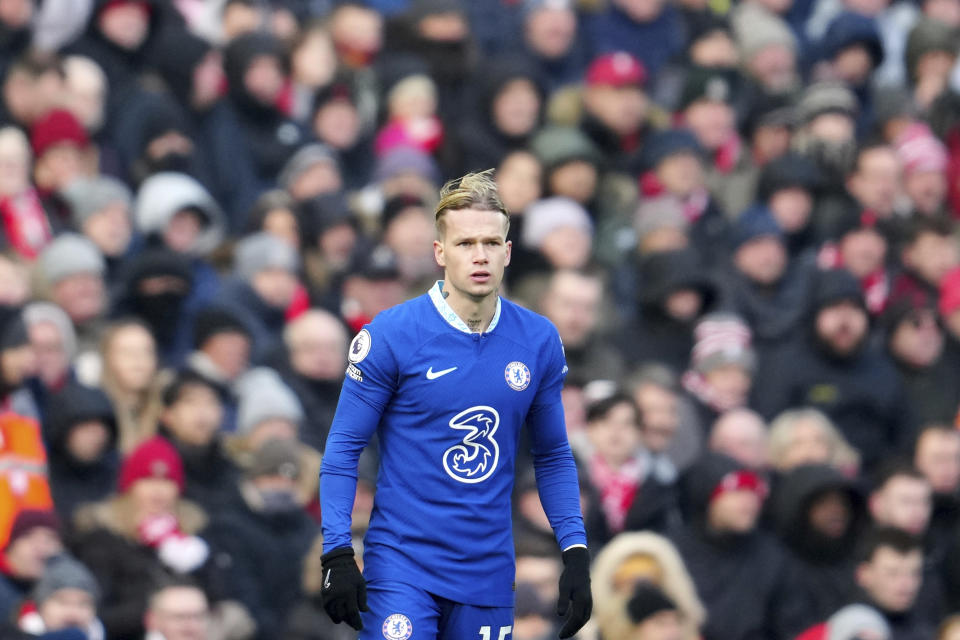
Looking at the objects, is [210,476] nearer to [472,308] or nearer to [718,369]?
[718,369]

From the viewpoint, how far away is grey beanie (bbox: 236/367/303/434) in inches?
432

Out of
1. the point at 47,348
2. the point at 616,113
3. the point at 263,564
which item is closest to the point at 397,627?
the point at 263,564

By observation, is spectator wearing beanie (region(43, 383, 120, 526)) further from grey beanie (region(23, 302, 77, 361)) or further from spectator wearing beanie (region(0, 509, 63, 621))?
spectator wearing beanie (region(0, 509, 63, 621))

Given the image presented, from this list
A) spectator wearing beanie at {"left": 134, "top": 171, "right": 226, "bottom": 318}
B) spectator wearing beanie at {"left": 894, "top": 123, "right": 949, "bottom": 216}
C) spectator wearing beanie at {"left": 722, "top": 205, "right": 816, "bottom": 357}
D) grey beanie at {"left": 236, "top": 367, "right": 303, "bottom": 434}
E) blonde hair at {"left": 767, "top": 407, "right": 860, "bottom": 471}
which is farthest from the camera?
spectator wearing beanie at {"left": 894, "top": 123, "right": 949, "bottom": 216}

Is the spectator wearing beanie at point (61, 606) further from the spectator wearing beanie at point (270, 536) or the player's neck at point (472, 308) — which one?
the player's neck at point (472, 308)

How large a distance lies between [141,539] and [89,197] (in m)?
3.00

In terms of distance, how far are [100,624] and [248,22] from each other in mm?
6325

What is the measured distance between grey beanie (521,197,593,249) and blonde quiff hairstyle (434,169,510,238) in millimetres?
5960

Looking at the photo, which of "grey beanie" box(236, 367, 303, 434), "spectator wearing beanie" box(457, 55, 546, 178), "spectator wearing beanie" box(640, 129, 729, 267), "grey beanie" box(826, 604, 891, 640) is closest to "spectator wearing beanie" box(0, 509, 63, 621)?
"grey beanie" box(236, 367, 303, 434)

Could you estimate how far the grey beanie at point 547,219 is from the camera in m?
13.0

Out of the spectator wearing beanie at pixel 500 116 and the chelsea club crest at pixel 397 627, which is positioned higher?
the spectator wearing beanie at pixel 500 116

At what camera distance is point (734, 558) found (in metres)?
11.0

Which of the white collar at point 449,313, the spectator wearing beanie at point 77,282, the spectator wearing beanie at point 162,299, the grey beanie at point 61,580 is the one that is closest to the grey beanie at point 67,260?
the spectator wearing beanie at point 77,282

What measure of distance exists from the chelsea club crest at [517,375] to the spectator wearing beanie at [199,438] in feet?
13.3
